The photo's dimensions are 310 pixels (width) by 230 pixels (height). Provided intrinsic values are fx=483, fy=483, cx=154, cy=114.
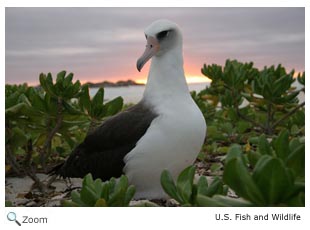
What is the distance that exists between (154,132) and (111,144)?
22 centimetres

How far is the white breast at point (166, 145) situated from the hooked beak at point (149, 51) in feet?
0.58

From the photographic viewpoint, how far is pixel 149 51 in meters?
1.90

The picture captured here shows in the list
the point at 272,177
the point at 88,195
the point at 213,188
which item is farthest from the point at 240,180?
the point at 88,195

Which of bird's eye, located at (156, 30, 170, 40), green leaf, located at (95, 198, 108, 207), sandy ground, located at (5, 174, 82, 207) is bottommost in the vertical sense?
sandy ground, located at (5, 174, 82, 207)

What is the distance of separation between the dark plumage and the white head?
20 cm

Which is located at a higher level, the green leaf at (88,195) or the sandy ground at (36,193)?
the green leaf at (88,195)

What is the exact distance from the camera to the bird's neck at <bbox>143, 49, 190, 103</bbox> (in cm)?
190

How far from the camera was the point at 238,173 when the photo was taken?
1.05 m

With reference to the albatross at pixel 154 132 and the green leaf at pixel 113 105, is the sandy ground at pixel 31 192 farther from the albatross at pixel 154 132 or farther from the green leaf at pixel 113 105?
the green leaf at pixel 113 105

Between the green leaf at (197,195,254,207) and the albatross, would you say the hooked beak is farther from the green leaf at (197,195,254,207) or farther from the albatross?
the green leaf at (197,195,254,207)

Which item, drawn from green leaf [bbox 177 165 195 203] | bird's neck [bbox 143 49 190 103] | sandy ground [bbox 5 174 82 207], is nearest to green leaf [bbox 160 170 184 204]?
green leaf [bbox 177 165 195 203]

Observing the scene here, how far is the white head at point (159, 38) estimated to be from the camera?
1.89m
